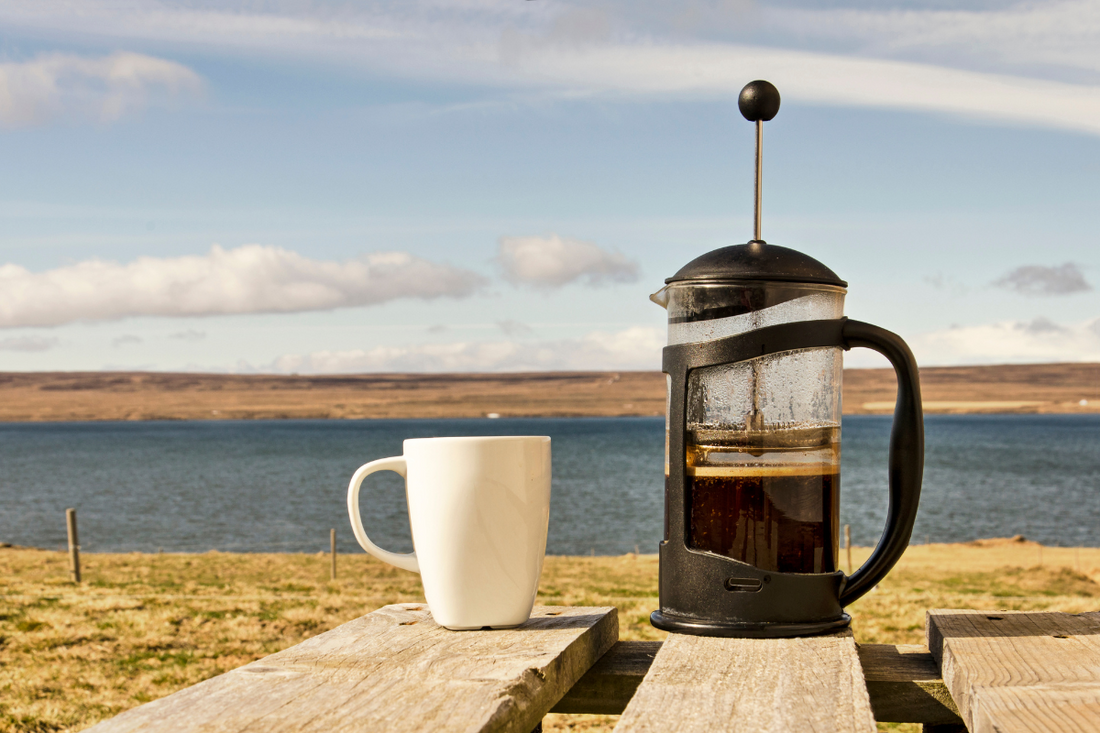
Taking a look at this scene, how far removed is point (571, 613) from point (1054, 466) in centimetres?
9860

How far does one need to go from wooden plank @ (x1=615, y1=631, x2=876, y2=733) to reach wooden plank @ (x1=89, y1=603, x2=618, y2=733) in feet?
0.57

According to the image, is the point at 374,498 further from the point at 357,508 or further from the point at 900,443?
the point at 900,443

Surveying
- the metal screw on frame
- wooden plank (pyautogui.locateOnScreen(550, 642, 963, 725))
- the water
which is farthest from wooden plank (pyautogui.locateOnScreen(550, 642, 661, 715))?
the water

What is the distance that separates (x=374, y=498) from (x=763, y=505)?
58.3 m

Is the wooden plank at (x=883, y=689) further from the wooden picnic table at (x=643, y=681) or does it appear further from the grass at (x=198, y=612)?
the grass at (x=198, y=612)

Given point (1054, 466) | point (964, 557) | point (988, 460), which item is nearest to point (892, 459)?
point (964, 557)

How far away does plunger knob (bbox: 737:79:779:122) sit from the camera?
6.42ft

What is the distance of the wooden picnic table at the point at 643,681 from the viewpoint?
1.22m

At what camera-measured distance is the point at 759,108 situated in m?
1.96

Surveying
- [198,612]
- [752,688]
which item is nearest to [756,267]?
[752,688]

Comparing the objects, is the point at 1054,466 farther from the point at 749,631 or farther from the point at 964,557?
the point at 749,631

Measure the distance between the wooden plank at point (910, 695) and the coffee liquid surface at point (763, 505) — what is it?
0.75 feet

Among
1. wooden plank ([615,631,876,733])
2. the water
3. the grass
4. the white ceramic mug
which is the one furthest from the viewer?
the water

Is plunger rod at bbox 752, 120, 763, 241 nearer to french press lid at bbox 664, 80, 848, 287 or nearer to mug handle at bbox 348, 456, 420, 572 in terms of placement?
french press lid at bbox 664, 80, 848, 287
